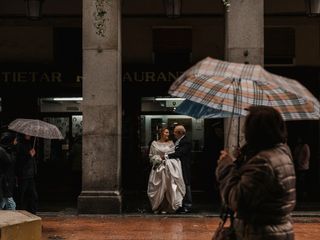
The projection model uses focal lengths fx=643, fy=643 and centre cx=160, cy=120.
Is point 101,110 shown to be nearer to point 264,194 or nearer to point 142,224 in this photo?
point 142,224

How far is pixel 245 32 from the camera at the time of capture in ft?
46.0

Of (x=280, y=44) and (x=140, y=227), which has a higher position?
(x=280, y=44)

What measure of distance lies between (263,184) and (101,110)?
32.3 feet

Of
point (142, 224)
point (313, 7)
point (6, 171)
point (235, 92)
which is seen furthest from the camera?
point (313, 7)

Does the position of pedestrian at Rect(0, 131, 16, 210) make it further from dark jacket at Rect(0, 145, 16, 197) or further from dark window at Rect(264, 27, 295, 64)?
dark window at Rect(264, 27, 295, 64)

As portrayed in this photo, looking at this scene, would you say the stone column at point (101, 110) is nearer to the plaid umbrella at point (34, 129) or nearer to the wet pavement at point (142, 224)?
the wet pavement at point (142, 224)

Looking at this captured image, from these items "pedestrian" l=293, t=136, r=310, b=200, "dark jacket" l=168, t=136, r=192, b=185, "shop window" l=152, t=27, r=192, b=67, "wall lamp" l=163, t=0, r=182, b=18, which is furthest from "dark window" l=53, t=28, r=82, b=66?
"pedestrian" l=293, t=136, r=310, b=200

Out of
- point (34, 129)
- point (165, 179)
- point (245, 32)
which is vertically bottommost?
point (165, 179)

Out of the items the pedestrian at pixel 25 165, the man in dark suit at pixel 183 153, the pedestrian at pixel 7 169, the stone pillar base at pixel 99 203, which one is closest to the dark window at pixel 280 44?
the man in dark suit at pixel 183 153

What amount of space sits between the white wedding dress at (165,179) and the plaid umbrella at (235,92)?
728cm

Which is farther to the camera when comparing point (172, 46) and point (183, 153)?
point (172, 46)

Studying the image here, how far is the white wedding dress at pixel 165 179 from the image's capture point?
13.8 m

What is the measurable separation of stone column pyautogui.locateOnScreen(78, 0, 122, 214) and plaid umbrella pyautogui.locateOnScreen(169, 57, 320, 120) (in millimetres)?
7406

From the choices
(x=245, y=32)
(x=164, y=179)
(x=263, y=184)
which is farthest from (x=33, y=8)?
(x=263, y=184)
